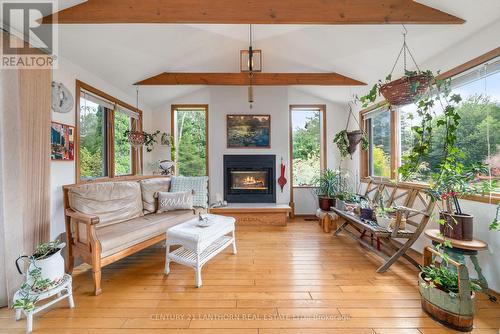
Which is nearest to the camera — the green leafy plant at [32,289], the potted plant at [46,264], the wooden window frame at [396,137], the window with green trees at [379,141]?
the green leafy plant at [32,289]

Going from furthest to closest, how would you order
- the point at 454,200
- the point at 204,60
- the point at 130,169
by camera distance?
the point at 130,169, the point at 204,60, the point at 454,200

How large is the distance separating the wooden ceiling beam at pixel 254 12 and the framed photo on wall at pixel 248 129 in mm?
2428

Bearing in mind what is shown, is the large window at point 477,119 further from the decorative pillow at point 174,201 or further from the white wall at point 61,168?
the white wall at point 61,168

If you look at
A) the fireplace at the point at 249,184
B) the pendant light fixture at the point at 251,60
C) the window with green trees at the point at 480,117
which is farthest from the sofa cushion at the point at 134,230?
the window with green trees at the point at 480,117

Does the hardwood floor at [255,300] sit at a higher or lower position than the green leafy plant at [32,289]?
lower

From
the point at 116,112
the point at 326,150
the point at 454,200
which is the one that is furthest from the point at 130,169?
the point at 454,200

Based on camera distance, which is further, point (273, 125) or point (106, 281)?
point (273, 125)

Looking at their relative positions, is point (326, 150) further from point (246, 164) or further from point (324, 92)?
point (246, 164)

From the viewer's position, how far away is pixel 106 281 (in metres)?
2.13

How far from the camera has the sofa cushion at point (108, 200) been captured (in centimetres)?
226

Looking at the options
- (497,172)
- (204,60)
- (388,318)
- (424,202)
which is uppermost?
(204,60)

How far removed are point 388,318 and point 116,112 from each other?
4.28m

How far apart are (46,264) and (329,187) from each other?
3.93 meters

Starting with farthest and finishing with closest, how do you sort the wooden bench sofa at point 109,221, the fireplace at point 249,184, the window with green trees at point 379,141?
the fireplace at point 249,184 < the window with green trees at point 379,141 < the wooden bench sofa at point 109,221
